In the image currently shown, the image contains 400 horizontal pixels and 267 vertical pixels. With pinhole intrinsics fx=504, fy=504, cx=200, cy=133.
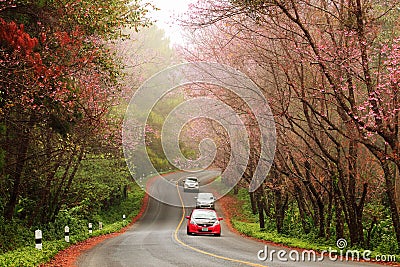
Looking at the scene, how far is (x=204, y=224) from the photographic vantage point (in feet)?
75.4

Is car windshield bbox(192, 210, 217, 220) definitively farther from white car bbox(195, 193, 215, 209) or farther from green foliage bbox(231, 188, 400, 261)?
white car bbox(195, 193, 215, 209)

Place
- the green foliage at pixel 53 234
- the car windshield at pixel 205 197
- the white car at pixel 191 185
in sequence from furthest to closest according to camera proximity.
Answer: the white car at pixel 191 185 → the car windshield at pixel 205 197 → the green foliage at pixel 53 234

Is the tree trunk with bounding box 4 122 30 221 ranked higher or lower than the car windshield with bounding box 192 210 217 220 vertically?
higher

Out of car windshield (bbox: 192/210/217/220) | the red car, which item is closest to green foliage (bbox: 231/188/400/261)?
the red car

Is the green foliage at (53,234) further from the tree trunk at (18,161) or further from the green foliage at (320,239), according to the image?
the green foliage at (320,239)

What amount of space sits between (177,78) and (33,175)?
12.2 m

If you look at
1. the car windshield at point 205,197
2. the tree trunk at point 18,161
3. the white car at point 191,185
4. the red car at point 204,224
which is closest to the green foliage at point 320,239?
the red car at point 204,224

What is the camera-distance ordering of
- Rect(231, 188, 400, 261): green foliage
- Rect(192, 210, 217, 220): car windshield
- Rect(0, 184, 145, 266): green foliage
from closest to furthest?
Rect(0, 184, 145, 266): green foliage, Rect(231, 188, 400, 261): green foliage, Rect(192, 210, 217, 220): car windshield

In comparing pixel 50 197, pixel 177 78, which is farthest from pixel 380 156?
pixel 177 78

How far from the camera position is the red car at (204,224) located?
75.2 feet

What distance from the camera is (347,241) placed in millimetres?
17781

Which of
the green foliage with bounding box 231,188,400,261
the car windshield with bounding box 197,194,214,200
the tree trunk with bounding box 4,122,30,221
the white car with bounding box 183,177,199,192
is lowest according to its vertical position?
the green foliage with bounding box 231,188,400,261

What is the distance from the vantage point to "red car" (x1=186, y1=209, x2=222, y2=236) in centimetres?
2292

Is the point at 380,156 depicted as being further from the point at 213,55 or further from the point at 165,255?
the point at 213,55
